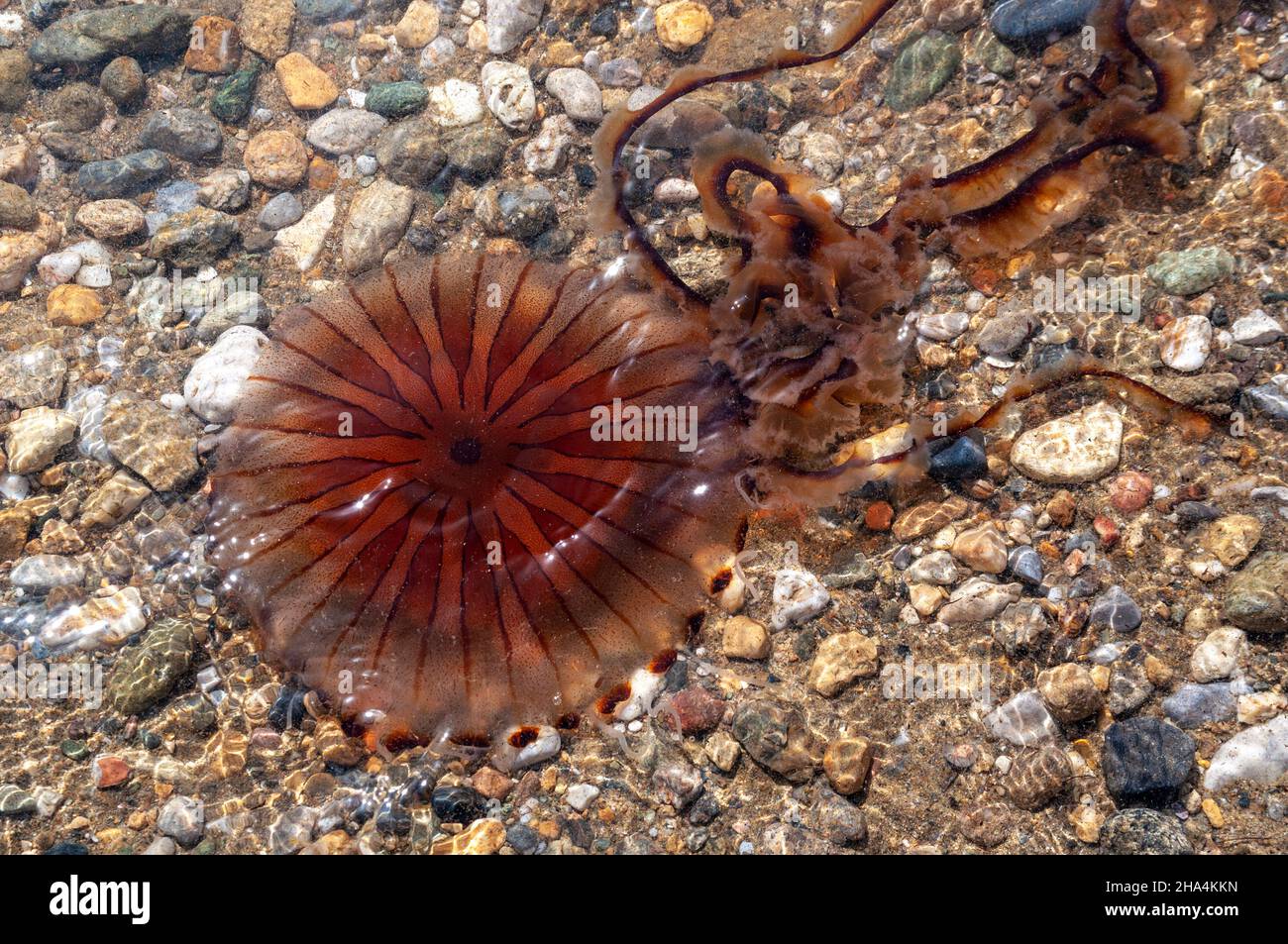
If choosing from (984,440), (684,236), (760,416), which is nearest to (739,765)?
(760,416)

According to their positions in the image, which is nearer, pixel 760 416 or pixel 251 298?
pixel 760 416

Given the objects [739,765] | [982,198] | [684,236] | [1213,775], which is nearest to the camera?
[1213,775]

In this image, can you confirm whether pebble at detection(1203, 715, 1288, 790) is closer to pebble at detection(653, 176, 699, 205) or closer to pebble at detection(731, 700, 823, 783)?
pebble at detection(731, 700, 823, 783)

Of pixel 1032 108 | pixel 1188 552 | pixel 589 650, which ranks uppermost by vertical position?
pixel 1032 108

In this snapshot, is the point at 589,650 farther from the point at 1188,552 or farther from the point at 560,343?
the point at 1188,552

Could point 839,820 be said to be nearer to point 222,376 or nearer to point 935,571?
point 935,571

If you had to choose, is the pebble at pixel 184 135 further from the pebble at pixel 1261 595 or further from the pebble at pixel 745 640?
the pebble at pixel 1261 595

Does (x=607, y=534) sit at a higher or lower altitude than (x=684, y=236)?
lower

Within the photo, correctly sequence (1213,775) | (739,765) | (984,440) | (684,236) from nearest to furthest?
(1213,775), (739,765), (984,440), (684,236)

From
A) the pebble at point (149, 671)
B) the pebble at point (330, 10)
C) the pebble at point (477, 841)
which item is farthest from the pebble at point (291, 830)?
the pebble at point (330, 10)
